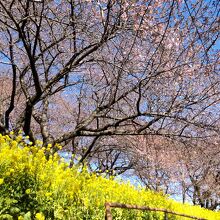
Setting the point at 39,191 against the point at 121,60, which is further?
the point at 121,60

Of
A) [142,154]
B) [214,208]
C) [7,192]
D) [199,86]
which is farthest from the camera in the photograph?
[214,208]

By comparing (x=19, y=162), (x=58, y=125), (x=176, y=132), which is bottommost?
(x=19, y=162)

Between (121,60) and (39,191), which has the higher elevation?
(121,60)

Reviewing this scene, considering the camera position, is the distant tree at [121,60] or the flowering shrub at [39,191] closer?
the flowering shrub at [39,191]

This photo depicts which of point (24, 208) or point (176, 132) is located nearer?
point (24, 208)

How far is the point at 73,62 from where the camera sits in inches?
369

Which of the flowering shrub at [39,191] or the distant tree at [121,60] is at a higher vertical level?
the distant tree at [121,60]

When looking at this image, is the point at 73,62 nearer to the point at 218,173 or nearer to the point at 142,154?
the point at 142,154

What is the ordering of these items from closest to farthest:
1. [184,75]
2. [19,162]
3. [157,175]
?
[19,162] < [184,75] < [157,175]

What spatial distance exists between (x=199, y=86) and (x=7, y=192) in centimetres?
688

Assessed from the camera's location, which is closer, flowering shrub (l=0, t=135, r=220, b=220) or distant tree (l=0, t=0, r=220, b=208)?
flowering shrub (l=0, t=135, r=220, b=220)

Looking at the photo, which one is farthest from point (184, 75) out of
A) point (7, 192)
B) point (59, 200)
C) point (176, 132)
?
point (7, 192)

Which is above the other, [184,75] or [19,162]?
[184,75]

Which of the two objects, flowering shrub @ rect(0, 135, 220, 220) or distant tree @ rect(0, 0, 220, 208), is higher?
distant tree @ rect(0, 0, 220, 208)
